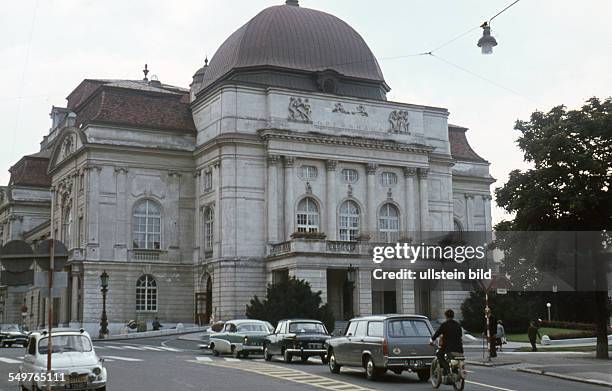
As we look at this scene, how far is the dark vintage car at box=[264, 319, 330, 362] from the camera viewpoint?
29.5 m

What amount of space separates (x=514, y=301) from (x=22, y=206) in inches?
1961

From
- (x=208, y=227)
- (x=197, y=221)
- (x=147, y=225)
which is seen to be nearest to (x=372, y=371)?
(x=208, y=227)

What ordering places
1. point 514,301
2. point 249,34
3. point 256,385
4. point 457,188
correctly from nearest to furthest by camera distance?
point 256,385 < point 514,301 < point 249,34 < point 457,188

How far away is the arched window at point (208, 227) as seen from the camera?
205 ft

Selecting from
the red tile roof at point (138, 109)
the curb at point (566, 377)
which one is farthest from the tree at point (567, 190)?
the red tile roof at point (138, 109)

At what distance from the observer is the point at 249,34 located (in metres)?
67.2

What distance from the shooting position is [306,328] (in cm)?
3047

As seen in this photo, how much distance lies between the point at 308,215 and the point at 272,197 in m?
3.30

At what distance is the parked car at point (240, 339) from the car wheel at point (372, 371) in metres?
11.5

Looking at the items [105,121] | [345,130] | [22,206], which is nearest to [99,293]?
[105,121]

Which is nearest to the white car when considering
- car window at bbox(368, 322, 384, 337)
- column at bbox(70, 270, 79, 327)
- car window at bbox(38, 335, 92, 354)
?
car window at bbox(38, 335, 92, 354)

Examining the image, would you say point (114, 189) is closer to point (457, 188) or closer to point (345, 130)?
point (345, 130)

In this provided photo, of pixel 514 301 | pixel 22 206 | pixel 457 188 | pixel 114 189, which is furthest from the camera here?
pixel 22 206

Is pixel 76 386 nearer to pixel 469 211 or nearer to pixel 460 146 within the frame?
pixel 469 211
